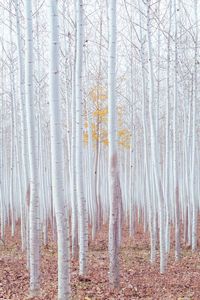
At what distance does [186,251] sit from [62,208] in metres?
7.77

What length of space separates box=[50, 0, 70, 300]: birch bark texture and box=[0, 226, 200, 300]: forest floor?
1.14 meters

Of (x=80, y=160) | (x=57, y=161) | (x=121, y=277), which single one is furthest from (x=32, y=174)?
(x=121, y=277)

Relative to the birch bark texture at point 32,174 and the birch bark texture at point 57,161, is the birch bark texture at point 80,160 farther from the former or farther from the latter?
the birch bark texture at point 57,161

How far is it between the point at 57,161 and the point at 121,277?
12.4 ft

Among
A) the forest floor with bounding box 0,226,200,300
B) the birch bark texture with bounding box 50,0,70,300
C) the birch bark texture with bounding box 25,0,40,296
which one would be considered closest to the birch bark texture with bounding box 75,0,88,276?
the forest floor with bounding box 0,226,200,300

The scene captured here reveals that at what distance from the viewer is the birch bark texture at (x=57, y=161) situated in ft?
17.9

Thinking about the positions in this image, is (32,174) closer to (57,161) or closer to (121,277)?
(57,161)

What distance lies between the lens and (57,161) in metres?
5.45

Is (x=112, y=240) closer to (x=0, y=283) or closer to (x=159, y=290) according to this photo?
(x=159, y=290)

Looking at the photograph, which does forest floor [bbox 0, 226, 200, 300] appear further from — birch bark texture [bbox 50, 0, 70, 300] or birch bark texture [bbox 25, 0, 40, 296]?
birch bark texture [bbox 50, 0, 70, 300]

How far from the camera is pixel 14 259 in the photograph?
10664 mm

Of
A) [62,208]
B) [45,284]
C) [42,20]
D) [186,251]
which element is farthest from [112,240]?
[42,20]

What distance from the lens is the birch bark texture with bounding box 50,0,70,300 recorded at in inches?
215

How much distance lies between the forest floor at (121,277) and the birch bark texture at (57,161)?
114 cm
